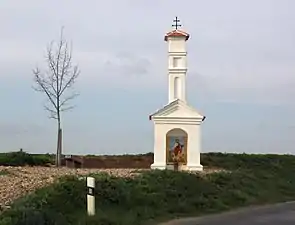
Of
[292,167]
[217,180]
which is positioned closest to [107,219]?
[217,180]

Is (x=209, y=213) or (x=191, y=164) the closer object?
(x=209, y=213)

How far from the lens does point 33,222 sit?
12031mm

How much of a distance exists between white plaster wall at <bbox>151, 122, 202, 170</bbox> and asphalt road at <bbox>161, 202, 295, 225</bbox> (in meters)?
10.9

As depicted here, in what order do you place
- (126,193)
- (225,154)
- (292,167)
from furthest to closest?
(225,154) < (292,167) < (126,193)

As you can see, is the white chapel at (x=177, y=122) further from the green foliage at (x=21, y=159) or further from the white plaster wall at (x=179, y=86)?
the green foliage at (x=21, y=159)

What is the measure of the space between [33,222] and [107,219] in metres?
2.48

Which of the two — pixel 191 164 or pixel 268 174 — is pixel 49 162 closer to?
pixel 191 164

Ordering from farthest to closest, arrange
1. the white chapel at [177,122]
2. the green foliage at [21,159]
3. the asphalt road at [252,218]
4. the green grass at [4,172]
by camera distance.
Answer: the green foliage at [21,159]
the white chapel at [177,122]
the green grass at [4,172]
the asphalt road at [252,218]

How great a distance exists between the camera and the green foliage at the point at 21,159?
34219 millimetres

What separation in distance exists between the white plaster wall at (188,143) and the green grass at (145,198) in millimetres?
3373

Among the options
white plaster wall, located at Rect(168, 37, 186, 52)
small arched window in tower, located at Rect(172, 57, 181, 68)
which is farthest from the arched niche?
white plaster wall, located at Rect(168, 37, 186, 52)

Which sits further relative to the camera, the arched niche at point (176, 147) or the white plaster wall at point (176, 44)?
the arched niche at point (176, 147)

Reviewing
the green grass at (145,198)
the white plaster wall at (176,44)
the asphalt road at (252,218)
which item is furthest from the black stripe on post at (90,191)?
the white plaster wall at (176,44)

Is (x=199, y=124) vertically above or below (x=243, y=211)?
above
